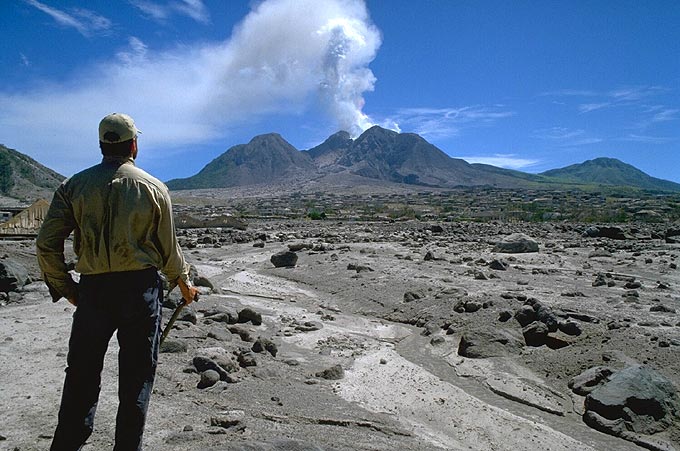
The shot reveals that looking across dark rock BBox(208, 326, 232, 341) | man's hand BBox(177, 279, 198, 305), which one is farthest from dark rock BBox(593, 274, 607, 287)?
man's hand BBox(177, 279, 198, 305)

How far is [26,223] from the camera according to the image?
1080 inches

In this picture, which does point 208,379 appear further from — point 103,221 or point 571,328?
point 571,328

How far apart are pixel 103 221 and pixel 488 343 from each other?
7.87 meters

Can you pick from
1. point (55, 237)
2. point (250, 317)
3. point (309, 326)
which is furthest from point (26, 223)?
point (55, 237)

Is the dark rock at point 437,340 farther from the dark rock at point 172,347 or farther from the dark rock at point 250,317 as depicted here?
the dark rock at point 172,347

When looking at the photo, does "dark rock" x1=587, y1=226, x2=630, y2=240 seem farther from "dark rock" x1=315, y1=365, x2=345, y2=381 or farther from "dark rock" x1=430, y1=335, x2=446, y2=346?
"dark rock" x1=315, y1=365, x2=345, y2=381

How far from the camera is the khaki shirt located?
12.0 ft

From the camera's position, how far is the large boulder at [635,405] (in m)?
6.73

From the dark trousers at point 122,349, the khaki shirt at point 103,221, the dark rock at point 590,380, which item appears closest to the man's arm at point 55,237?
the khaki shirt at point 103,221

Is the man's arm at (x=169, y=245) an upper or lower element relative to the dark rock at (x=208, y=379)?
upper

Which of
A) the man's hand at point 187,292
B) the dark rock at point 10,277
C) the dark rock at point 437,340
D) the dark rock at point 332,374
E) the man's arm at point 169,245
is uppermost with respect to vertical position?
the man's arm at point 169,245

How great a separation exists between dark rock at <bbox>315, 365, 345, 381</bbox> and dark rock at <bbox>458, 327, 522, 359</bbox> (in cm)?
273

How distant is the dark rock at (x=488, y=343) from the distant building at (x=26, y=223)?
904 inches

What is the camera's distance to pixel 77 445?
3.79m
